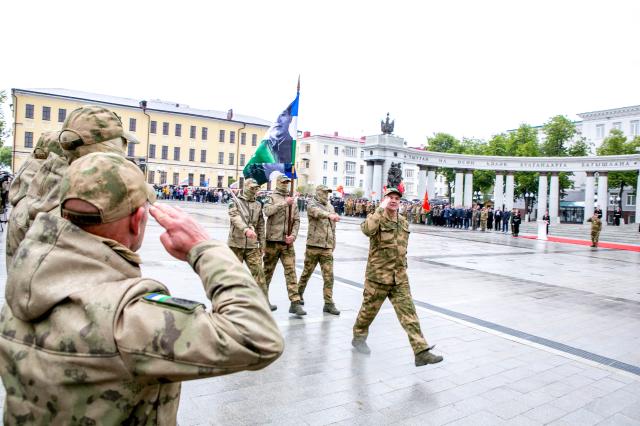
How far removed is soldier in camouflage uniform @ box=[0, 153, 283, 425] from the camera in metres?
1.37

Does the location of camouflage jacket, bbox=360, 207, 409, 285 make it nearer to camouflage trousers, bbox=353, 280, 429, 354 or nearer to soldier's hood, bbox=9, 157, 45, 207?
camouflage trousers, bbox=353, 280, 429, 354

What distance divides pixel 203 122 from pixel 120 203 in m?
69.0

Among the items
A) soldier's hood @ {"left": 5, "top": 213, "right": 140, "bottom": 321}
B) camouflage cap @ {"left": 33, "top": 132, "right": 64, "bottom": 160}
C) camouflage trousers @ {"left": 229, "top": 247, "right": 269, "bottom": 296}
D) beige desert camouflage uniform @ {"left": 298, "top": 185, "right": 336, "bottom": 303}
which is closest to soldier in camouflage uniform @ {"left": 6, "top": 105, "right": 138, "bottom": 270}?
camouflage cap @ {"left": 33, "top": 132, "right": 64, "bottom": 160}

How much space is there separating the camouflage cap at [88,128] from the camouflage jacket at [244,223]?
137 inches

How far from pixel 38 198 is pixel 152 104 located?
6867cm

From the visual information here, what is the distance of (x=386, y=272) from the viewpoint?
5.62 meters

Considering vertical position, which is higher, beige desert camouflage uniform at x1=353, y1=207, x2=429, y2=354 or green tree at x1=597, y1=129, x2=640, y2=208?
green tree at x1=597, y1=129, x2=640, y2=208

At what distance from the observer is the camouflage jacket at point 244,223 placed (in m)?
7.22

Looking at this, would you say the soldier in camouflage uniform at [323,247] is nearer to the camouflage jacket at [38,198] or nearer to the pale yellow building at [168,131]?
the camouflage jacket at [38,198]

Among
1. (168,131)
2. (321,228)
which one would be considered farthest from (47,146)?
(168,131)

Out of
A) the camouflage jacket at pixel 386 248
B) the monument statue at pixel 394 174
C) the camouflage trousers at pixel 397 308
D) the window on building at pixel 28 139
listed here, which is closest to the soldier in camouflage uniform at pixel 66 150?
the camouflage jacket at pixel 386 248

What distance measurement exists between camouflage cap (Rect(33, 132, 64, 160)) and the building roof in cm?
6103

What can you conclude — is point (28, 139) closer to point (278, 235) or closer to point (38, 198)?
point (278, 235)

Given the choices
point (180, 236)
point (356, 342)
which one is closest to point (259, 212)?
point (356, 342)
